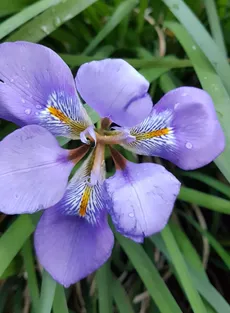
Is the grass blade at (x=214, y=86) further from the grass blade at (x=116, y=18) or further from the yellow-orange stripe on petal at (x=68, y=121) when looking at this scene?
the yellow-orange stripe on petal at (x=68, y=121)

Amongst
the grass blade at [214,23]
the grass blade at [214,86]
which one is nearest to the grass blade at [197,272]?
the grass blade at [214,86]

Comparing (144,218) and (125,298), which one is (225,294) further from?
(144,218)

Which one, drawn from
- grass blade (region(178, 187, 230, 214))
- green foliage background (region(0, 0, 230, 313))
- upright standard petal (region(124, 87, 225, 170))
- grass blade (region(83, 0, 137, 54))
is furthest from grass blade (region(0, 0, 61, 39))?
grass blade (region(178, 187, 230, 214))

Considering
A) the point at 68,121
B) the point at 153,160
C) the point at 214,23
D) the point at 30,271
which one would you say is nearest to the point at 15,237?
the point at 30,271

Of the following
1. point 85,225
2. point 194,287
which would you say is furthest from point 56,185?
point 194,287

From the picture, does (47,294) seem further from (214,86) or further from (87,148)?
(214,86)

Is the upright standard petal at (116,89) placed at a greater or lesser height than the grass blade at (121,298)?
greater

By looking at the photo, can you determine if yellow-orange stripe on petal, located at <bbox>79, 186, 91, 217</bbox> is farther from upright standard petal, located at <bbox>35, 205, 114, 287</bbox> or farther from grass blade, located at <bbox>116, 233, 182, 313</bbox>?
grass blade, located at <bbox>116, 233, 182, 313</bbox>
